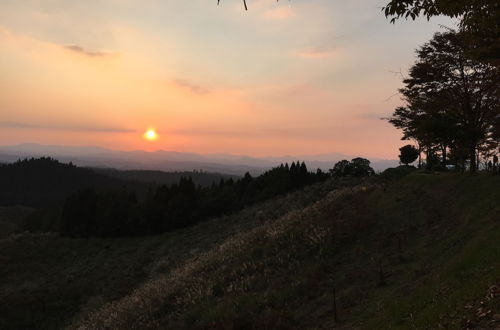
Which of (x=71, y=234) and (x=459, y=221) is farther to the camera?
(x=71, y=234)

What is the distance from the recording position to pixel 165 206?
73.6 m

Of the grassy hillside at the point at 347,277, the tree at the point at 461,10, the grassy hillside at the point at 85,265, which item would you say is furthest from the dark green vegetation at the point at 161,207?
the tree at the point at 461,10

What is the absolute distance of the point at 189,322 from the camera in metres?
18.1

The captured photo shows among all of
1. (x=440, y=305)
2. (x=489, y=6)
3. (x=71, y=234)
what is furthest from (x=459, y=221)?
(x=71, y=234)

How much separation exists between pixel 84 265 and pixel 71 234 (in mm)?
25529

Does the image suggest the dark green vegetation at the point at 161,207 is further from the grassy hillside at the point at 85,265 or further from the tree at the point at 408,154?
the tree at the point at 408,154

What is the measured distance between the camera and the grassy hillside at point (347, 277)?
11391 mm

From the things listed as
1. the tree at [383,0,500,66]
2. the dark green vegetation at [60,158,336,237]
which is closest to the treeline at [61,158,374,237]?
the dark green vegetation at [60,158,336,237]

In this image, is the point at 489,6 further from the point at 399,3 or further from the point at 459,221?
the point at 459,221

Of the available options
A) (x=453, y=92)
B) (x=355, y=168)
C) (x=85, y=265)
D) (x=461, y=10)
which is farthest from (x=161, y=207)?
(x=461, y=10)

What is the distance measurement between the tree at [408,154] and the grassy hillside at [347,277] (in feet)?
54.2

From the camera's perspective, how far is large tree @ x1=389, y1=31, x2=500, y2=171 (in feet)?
87.7

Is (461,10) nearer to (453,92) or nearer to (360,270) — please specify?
(360,270)

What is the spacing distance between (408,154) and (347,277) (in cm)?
3402
